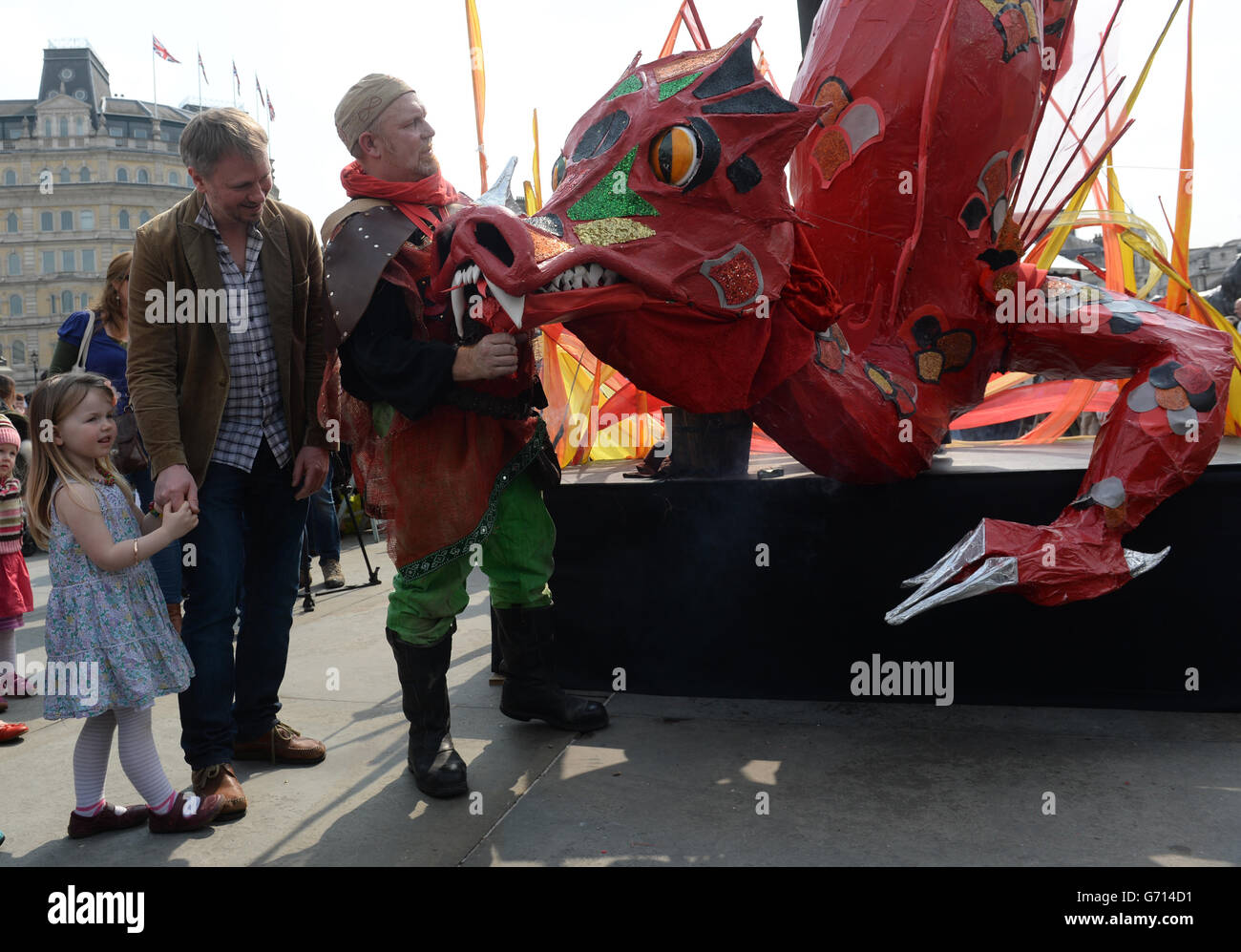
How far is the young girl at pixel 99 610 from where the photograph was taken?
2.37 m

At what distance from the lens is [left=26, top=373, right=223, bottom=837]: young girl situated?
2367mm

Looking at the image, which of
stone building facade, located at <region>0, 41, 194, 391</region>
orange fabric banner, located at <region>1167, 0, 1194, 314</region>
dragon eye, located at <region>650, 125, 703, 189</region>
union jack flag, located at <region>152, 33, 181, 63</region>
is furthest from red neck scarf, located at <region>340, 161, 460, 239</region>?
stone building facade, located at <region>0, 41, 194, 391</region>

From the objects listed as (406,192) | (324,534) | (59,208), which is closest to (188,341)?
(406,192)

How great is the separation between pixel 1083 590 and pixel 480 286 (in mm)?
1812

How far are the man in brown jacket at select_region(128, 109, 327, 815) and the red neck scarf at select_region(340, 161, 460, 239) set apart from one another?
0.25 meters

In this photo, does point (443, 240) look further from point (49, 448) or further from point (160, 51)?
point (160, 51)

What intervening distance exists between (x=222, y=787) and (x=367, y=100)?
190 cm

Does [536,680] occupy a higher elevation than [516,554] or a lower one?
lower

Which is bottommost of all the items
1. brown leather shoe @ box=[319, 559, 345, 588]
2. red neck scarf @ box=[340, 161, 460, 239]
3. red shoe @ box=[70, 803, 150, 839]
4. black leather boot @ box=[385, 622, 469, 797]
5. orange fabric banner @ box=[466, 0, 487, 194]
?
brown leather shoe @ box=[319, 559, 345, 588]

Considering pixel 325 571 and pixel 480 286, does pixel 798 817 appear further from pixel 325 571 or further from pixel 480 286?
pixel 325 571

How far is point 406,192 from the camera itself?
2.53 metres

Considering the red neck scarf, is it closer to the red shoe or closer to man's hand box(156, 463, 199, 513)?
man's hand box(156, 463, 199, 513)

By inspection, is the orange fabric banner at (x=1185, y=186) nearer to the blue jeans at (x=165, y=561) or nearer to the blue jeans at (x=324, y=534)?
the blue jeans at (x=165, y=561)
